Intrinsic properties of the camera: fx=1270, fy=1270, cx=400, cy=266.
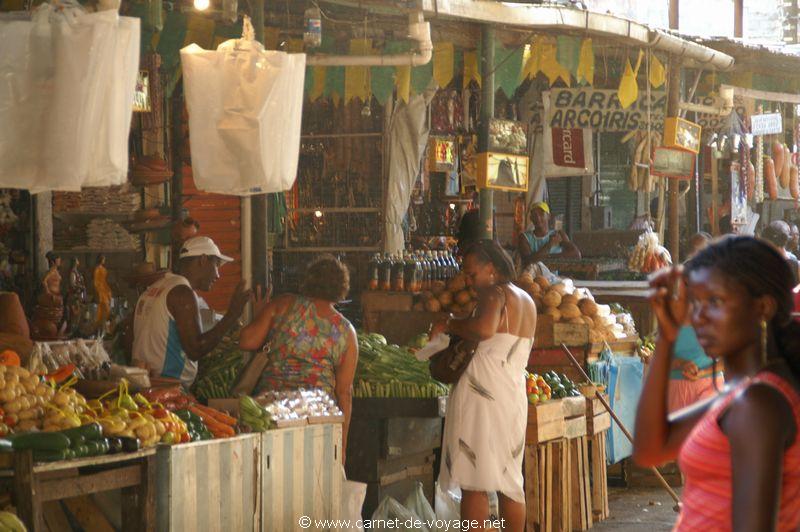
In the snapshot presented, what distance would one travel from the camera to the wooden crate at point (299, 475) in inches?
266

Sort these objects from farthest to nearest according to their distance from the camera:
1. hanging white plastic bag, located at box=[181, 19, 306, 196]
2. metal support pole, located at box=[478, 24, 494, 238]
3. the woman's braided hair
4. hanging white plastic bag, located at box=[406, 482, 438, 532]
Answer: metal support pole, located at box=[478, 24, 494, 238] < hanging white plastic bag, located at box=[406, 482, 438, 532] < hanging white plastic bag, located at box=[181, 19, 306, 196] < the woman's braided hair

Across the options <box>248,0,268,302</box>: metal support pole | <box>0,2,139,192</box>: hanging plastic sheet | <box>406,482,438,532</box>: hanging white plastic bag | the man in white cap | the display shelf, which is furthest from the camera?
the display shelf

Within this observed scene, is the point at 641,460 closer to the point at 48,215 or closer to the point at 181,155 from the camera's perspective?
the point at 48,215

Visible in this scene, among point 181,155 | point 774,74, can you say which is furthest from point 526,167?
point 774,74

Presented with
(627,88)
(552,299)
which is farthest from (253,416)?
(627,88)

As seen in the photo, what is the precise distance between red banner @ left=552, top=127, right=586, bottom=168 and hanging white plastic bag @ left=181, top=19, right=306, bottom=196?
9112mm

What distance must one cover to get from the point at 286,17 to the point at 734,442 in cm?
778

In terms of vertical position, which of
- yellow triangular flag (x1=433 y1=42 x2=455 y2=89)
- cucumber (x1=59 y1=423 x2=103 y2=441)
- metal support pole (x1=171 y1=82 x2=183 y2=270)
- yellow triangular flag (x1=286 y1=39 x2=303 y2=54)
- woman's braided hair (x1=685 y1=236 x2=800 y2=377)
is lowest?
cucumber (x1=59 y1=423 x2=103 y2=441)

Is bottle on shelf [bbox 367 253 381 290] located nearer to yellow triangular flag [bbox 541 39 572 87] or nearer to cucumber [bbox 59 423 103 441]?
yellow triangular flag [bbox 541 39 572 87]

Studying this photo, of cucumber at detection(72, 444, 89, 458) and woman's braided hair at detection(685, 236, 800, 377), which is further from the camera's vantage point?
cucumber at detection(72, 444, 89, 458)

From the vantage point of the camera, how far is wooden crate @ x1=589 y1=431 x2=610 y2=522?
9.41m

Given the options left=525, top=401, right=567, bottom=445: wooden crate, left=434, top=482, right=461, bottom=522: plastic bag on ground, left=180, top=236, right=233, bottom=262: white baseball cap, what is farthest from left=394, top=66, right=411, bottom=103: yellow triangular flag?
left=434, top=482, right=461, bottom=522: plastic bag on ground

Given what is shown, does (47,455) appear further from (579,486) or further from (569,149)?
(569,149)

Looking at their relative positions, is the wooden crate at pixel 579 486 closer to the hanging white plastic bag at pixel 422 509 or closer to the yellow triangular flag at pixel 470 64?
the hanging white plastic bag at pixel 422 509
